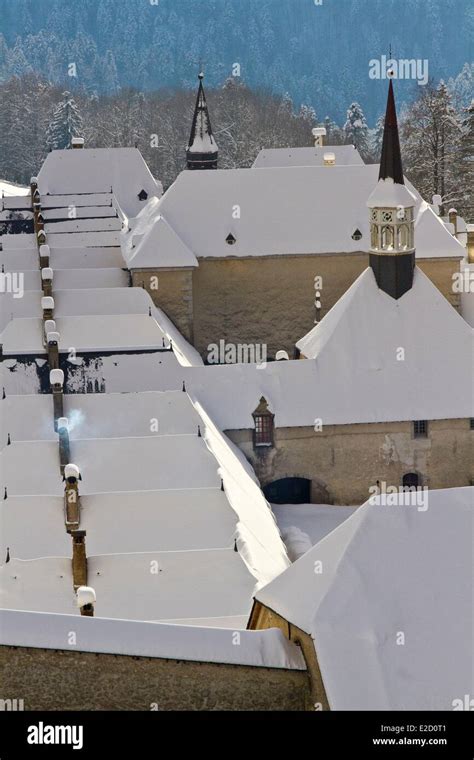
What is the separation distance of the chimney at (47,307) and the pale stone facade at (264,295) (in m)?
7.89

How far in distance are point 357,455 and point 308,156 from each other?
28.8 metres

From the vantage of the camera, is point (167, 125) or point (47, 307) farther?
point (167, 125)

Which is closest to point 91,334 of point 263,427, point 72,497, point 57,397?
point 263,427

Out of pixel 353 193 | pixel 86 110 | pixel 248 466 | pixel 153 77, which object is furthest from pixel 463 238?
pixel 153 77

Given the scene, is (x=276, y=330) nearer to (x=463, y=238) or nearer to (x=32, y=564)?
(x=463, y=238)

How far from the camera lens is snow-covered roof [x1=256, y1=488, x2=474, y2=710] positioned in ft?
79.7

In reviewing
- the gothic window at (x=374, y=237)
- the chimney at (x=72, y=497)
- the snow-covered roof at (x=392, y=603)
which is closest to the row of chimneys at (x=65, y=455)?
the chimney at (x=72, y=497)

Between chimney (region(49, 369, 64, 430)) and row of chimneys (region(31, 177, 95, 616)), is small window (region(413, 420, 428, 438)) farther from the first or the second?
chimney (region(49, 369, 64, 430))

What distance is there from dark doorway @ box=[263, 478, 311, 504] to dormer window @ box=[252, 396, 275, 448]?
3.93 feet

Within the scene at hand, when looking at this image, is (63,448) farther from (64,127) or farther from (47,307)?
(64,127)

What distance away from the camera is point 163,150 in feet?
368

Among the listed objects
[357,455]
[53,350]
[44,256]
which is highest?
[44,256]

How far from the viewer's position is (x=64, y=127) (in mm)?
112750
